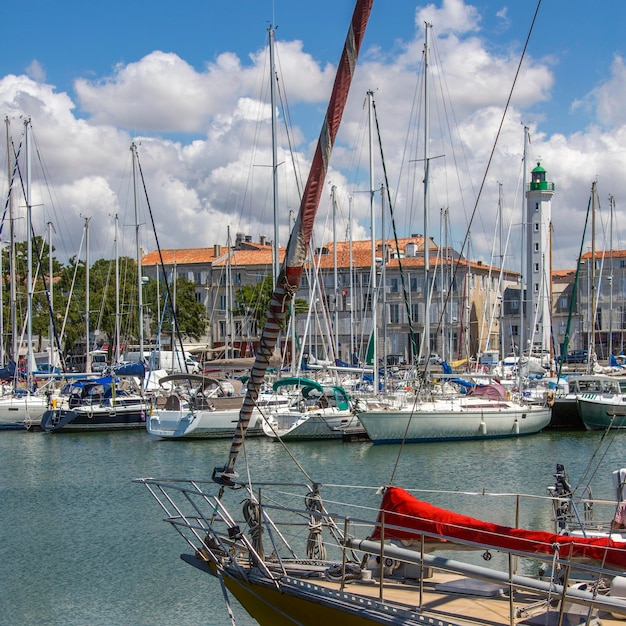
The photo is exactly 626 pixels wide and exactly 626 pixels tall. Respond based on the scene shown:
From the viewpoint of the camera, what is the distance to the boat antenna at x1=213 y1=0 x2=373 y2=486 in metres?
13.1

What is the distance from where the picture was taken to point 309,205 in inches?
526

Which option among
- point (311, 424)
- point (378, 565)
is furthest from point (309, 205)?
point (311, 424)

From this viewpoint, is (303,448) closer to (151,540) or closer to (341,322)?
(151,540)

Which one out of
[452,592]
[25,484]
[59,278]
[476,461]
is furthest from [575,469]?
[59,278]

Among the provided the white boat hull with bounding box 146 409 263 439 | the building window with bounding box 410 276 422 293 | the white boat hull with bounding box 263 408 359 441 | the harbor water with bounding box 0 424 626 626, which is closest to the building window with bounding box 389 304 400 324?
the building window with bounding box 410 276 422 293

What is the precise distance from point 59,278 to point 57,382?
36067 millimetres

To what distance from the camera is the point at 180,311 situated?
101m

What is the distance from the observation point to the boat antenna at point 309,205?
13.1 m

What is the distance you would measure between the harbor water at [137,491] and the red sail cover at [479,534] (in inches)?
119

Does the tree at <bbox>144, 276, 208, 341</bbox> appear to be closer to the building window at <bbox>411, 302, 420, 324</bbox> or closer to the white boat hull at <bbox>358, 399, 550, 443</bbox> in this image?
the building window at <bbox>411, 302, 420, 324</bbox>

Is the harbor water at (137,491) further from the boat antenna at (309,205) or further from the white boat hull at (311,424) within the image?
the boat antenna at (309,205)

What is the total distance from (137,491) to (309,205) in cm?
2195

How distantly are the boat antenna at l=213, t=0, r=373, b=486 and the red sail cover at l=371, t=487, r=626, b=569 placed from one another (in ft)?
8.88

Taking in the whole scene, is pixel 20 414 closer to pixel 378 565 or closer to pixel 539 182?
pixel 378 565
